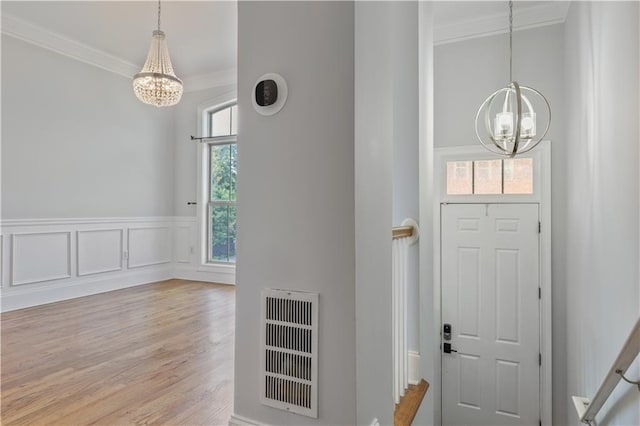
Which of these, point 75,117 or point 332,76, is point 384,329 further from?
point 75,117

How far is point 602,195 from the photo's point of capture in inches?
89.0

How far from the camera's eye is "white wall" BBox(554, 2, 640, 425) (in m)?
1.83

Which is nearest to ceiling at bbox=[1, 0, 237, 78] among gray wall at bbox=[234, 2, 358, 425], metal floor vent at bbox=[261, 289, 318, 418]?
gray wall at bbox=[234, 2, 358, 425]

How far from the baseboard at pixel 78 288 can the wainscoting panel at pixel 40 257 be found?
0.34 feet

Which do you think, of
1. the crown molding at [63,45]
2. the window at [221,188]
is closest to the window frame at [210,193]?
the window at [221,188]

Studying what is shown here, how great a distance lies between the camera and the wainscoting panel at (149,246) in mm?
5258

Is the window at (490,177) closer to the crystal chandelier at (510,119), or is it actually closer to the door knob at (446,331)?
the crystal chandelier at (510,119)

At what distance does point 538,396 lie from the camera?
11.4 feet

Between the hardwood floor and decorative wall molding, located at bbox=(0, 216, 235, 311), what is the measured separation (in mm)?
339

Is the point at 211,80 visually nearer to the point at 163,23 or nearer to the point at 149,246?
the point at 163,23

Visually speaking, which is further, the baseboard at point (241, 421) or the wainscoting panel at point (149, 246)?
the wainscoting panel at point (149, 246)

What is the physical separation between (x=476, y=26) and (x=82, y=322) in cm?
460

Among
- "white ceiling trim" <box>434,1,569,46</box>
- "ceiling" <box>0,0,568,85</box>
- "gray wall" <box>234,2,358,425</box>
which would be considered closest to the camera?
"gray wall" <box>234,2,358,425</box>

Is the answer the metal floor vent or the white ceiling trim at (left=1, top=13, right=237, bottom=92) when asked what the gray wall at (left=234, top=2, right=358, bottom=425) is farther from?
the white ceiling trim at (left=1, top=13, right=237, bottom=92)
